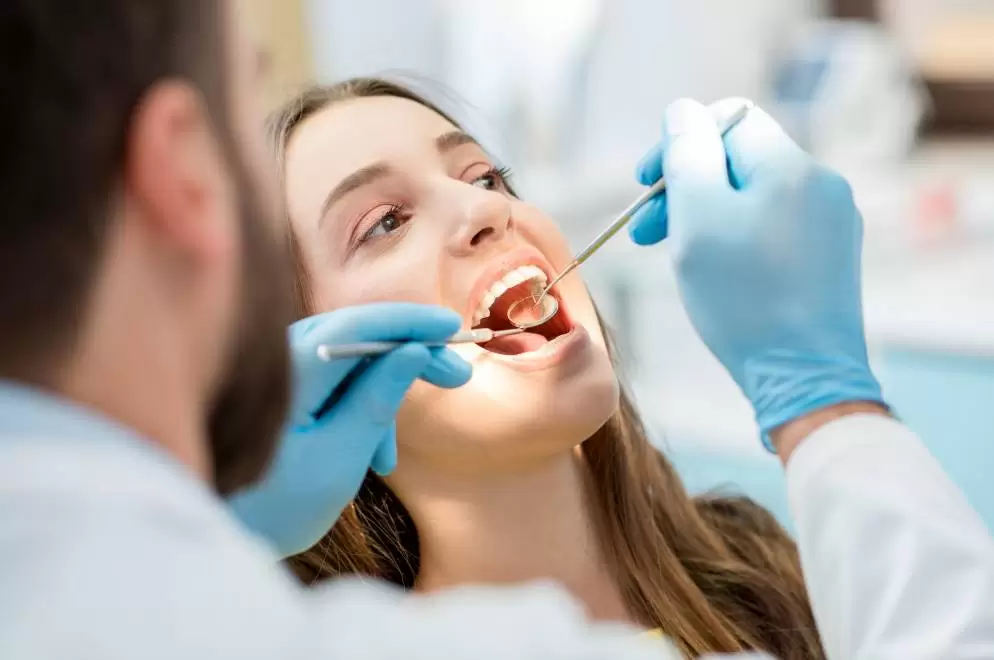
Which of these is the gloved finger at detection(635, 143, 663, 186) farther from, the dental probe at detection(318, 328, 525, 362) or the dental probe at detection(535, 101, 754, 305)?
the dental probe at detection(318, 328, 525, 362)

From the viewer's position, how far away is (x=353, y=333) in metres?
1.08

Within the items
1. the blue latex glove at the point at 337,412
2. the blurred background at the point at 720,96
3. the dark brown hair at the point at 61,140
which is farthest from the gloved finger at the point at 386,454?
the blurred background at the point at 720,96

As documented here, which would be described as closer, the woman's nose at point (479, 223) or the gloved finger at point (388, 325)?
the gloved finger at point (388, 325)

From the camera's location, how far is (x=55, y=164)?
602 mm

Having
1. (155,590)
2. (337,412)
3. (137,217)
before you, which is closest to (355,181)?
(337,412)

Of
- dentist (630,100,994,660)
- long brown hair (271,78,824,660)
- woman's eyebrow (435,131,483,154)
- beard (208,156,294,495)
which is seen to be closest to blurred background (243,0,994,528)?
long brown hair (271,78,824,660)

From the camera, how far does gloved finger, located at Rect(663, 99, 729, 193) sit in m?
1.15

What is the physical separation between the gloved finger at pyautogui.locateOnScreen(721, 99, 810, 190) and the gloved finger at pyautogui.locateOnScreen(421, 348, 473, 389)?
0.32 meters

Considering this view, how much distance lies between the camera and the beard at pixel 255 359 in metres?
0.69

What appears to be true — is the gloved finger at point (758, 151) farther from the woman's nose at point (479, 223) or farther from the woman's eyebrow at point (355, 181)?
the woman's eyebrow at point (355, 181)

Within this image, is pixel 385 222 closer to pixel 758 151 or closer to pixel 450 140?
pixel 450 140

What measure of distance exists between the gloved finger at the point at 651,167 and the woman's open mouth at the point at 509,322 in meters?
0.15

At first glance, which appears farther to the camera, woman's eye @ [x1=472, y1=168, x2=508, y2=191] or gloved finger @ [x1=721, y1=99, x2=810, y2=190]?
woman's eye @ [x1=472, y1=168, x2=508, y2=191]

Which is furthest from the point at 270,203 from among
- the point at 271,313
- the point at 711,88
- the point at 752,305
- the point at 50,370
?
the point at 711,88
